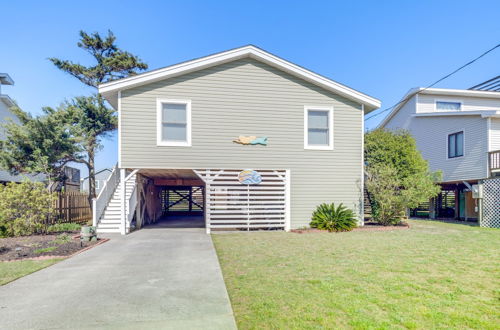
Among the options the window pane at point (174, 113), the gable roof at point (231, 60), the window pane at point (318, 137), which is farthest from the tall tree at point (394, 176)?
→ the window pane at point (174, 113)

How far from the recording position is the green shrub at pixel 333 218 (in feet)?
35.5

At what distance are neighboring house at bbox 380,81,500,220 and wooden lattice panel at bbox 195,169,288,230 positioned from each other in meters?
10.3

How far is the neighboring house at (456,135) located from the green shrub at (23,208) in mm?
19087

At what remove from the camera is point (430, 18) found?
1423 cm

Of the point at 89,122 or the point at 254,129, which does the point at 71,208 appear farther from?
the point at 254,129

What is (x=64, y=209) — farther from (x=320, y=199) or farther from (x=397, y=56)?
(x=397, y=56)

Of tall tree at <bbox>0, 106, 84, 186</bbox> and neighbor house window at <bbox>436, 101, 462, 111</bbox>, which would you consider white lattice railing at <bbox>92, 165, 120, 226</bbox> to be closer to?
tall tree at <bbox>0, 106, 84, 186</bbox>

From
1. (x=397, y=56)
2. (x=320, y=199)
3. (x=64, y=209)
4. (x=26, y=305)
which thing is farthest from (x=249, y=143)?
(x=397, y=56)

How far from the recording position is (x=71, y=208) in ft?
44.3

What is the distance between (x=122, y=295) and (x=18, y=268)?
128 inches

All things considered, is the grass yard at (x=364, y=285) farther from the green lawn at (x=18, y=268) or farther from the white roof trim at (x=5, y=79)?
the white roof trim at (x=5, y=79)

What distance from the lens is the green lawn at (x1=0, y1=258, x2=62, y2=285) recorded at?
5077mm

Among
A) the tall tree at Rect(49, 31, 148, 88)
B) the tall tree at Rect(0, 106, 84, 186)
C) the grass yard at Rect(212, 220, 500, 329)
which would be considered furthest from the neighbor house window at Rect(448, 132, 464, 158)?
the tall tree at Rect(0, 106, 84, 186)

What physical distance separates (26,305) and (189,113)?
26.4ft
